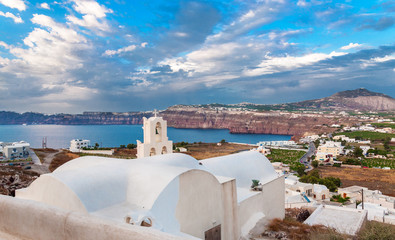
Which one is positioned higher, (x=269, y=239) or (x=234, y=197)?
(x=234, y=197)

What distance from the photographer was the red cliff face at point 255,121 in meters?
135

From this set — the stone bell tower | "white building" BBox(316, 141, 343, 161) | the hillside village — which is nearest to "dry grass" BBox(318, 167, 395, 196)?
the hillside village

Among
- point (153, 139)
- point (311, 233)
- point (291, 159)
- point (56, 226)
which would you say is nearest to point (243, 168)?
point (311, 233)

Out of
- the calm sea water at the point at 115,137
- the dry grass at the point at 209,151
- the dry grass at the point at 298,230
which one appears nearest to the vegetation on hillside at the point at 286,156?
the dry grass at the point at 209,151

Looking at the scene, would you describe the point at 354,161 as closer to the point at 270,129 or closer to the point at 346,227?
the point at 346,227

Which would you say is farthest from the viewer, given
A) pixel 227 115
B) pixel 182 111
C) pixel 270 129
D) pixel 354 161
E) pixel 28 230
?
pixel 182 111

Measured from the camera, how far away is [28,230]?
282 cm

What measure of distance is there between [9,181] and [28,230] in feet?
58.1

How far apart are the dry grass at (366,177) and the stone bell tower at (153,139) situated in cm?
3034

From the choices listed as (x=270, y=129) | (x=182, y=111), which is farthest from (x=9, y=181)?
(x=182, y=111)

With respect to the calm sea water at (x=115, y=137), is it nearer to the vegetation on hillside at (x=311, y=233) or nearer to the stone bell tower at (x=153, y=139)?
the stone bell tower at (x=153, y=139)

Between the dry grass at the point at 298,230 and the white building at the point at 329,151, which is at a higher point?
the dry grass at the point at 298,230

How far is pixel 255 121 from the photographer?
513 feet

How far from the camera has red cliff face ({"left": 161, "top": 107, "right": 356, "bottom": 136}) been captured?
5325 inches
